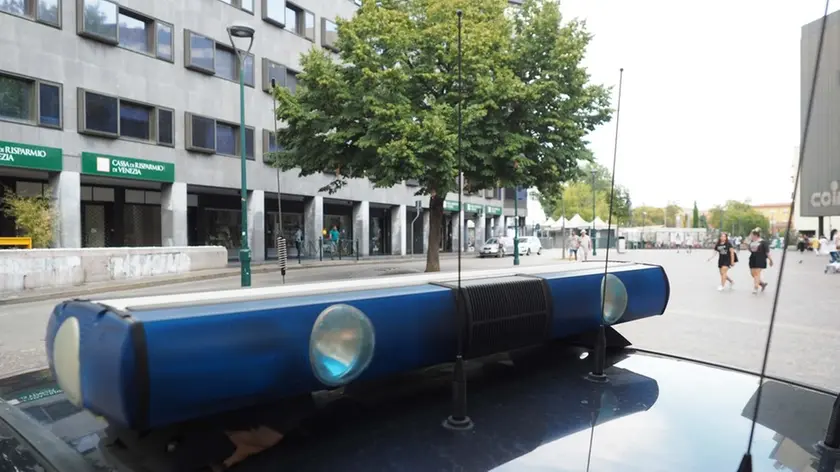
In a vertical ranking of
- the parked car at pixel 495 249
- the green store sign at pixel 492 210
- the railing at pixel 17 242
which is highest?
the green store sign at pixel 492 210

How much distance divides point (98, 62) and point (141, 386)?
2367cm

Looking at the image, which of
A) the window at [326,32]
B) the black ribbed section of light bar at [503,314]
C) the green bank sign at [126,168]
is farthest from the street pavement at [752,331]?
the window at [326,32]

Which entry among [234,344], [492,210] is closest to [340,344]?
[234,344]

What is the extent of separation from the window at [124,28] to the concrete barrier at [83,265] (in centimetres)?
896

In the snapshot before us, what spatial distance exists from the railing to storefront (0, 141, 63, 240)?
272 centimetres

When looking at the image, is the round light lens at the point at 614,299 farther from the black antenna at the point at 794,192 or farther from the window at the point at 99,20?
the window at the point at 99,20

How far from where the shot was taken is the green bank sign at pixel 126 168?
795 inches

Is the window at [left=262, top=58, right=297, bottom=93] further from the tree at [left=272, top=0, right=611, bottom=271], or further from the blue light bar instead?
the blue light bar

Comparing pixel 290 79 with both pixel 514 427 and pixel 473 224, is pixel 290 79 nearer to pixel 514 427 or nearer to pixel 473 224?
pixel 473 224

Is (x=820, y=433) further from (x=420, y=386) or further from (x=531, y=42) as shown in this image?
(x=531, y=42)

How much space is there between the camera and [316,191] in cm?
3055

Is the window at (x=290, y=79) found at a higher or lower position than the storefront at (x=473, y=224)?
higher

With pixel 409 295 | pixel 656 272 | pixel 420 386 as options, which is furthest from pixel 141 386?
pixel 656 272

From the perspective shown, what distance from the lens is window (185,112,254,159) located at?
23.8 m
